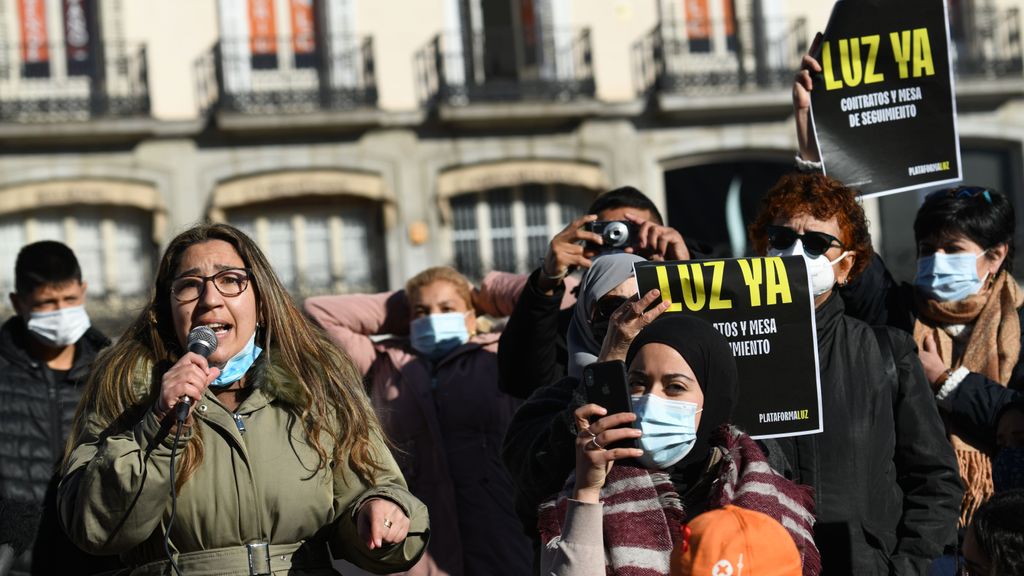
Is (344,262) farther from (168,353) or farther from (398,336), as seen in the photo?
(168,353)

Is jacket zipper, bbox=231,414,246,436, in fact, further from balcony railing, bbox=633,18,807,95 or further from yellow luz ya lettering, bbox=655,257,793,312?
balcony railing, bbox=633,18,807,95

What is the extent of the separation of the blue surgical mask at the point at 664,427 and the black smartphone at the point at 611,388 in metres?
0.03

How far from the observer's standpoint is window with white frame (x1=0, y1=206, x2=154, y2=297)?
19219 millimetres

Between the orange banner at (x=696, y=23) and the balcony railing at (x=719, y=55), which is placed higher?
the orange banner at (x=696, y=23)

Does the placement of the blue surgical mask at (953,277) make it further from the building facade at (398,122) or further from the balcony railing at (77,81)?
the balcony railing at (77,81)

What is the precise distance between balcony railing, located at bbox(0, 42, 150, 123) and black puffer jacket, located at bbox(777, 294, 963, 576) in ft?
52.1

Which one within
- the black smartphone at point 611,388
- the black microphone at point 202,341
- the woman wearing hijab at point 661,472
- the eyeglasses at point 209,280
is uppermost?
the eyeglasses at point 209,280

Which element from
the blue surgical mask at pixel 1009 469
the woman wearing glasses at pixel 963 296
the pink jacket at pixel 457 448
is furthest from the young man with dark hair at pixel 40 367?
the blue surgical mask at pixel 1009 469

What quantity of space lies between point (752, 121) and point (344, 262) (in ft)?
19.0

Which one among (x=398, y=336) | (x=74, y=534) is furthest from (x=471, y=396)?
(x=74, y=534)

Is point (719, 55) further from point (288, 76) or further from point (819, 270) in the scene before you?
point (819, 270)

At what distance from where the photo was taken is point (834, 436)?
4.09 metres

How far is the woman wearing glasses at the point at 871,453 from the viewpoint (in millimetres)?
4016

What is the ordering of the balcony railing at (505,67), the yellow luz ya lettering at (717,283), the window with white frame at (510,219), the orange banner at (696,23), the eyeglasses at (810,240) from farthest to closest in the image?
the orange banner at (696,23) → the window with white frame at (510,219) → the balcony railing at (505,67) → the eyeglasses at (810,240) → the yellow luz ya lettering at (717,283)
